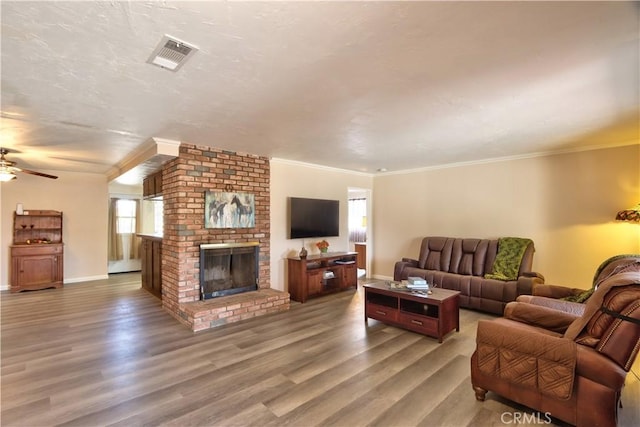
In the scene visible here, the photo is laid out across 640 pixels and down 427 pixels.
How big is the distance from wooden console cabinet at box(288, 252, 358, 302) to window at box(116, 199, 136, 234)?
5.37 meters

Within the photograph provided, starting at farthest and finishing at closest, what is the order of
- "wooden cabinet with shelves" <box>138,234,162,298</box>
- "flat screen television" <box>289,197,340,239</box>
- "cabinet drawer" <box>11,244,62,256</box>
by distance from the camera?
1. "cabinet drawer" <box>11,244,62,256</box>
2. "flat screen television" <box>289,197,340,239</box>
3. "wooden cabinet with shelves" <box>138,234,162,298</box>

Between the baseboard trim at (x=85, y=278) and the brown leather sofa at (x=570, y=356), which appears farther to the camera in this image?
the baseboard trim at (x=85, y=278)

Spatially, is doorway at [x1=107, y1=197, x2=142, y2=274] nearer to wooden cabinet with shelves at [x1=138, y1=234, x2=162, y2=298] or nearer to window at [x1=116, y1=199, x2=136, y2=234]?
window at [x1=116, y1=199, x2=136, y2=234]

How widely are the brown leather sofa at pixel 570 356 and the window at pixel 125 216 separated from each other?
8569 mm

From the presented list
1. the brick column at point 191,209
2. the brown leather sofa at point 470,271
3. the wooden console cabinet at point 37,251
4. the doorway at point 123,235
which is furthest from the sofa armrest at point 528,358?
the doorway at point 123,235

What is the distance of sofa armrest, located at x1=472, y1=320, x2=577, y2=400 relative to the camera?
1.86 metres

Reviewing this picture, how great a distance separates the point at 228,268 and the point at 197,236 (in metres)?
0.69

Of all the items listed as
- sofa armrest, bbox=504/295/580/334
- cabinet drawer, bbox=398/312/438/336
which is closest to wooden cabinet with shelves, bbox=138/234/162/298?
cabinet drawer, bbox=398/312/438/336

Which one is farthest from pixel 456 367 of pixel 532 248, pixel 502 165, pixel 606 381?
pixel 502 165

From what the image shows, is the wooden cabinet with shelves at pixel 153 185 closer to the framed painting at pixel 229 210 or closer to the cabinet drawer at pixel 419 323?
the framed painting at pixel 229 210

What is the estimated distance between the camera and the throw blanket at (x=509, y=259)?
4.42 meters

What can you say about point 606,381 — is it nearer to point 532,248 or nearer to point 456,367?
point 456,367

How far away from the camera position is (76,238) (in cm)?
662

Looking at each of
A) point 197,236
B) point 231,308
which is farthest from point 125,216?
point 231,308
